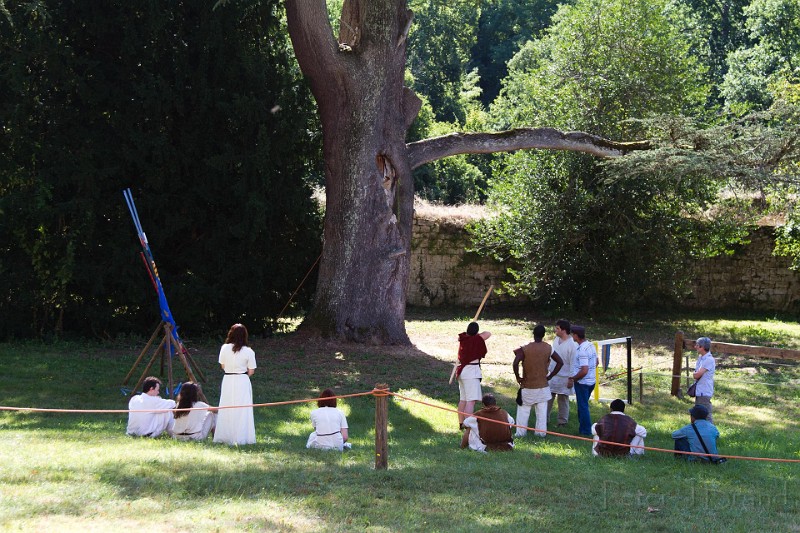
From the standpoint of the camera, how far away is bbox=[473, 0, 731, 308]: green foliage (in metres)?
23.1

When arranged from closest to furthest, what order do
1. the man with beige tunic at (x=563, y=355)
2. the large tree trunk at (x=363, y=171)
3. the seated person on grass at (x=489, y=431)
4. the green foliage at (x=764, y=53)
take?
the seated person on grass at (x=489, y=431)
the man with beige tunic at (x=563, y=355)
the large tree trunk at (x=363, y=171)
the green foliage at (x=764, y=53)

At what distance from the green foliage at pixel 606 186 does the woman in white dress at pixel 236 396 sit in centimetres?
1421

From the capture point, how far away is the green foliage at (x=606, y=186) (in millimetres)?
23094

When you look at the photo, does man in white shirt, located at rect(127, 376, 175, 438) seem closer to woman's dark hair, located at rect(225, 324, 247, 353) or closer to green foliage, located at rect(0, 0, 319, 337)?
woman's dark hair, located at rect(225, 324, 247, 353)

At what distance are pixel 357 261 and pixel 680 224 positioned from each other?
32.5 ft

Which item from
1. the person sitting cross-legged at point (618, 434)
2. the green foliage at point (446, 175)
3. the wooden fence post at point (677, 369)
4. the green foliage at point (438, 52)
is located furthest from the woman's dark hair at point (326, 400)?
the green foliage at point (438, 52)

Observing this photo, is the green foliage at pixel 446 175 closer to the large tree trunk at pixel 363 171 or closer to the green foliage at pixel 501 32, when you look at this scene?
the green foliage at pixel 501 32

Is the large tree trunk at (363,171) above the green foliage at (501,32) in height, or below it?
below

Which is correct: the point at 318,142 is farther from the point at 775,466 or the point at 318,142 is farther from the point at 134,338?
the point at 775,466

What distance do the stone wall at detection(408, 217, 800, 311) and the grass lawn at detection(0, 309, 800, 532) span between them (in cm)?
1117

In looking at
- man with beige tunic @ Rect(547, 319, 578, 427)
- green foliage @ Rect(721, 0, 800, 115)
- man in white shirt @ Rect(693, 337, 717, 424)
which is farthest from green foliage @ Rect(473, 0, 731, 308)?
green foliage @ Rect(721, 0, 800, 115)

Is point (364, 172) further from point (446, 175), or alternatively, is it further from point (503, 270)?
point (446, 175)

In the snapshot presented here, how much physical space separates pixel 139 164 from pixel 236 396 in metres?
9.26

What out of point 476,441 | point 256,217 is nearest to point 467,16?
point 256,217
